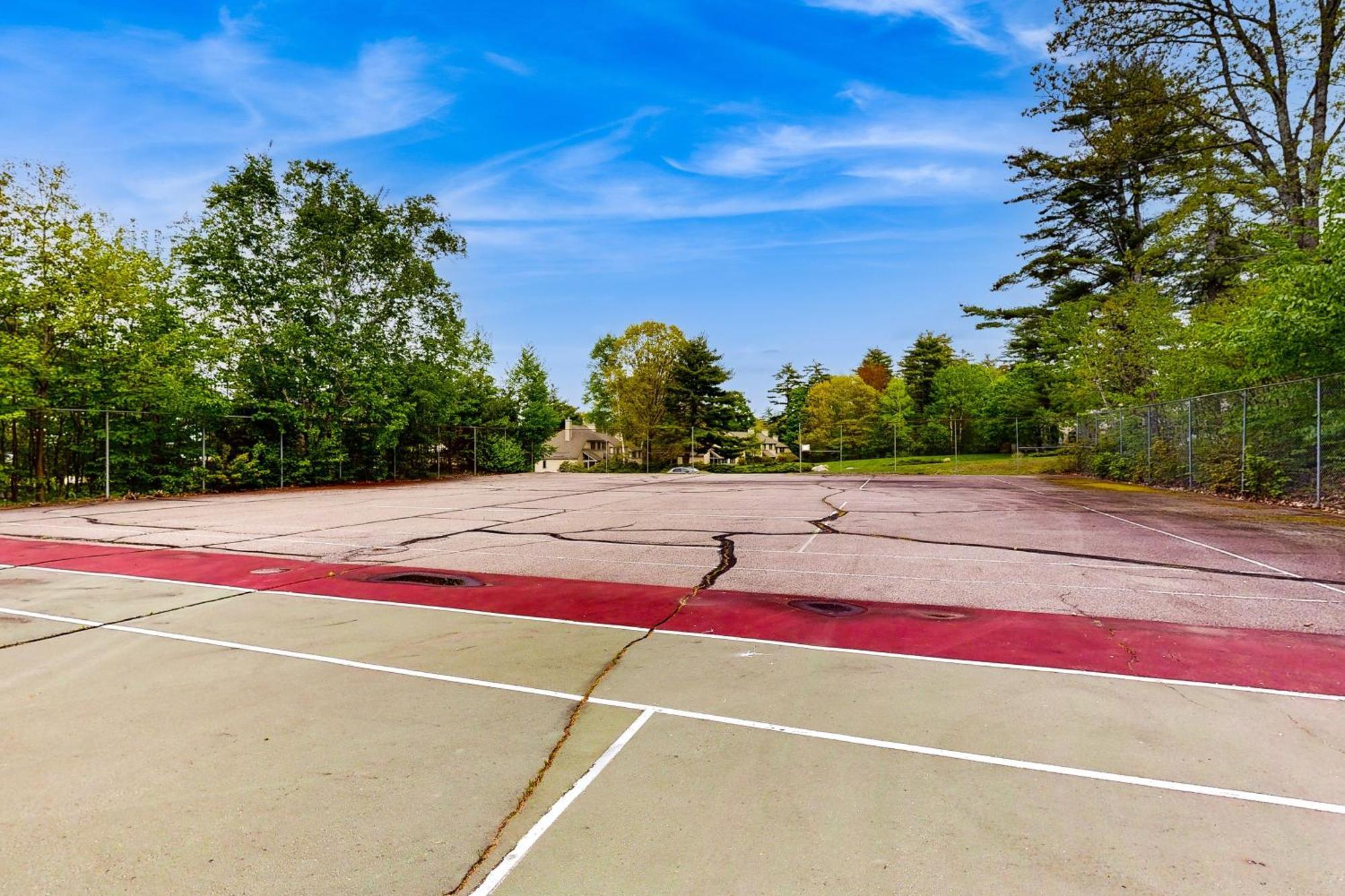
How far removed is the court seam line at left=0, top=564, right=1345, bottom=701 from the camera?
14.1 ft

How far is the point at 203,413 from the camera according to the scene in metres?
21.4

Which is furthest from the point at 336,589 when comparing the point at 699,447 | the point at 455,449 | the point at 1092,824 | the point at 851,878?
the point at 699,447

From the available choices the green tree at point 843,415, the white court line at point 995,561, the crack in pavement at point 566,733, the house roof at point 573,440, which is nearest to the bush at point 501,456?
the house roof at point 573,440

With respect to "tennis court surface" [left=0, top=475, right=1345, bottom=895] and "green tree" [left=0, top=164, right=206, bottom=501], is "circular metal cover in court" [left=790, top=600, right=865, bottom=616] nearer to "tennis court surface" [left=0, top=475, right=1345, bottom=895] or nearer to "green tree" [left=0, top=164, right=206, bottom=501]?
"tennis court surface" [left=0, top=475, right=1345, bottom=895]

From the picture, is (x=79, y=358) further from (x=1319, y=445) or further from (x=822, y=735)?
(x=1319, y=445)

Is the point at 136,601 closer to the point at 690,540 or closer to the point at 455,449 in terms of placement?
the point at 690,540

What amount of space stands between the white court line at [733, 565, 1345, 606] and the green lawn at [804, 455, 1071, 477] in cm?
2561

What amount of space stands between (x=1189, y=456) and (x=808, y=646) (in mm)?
18949

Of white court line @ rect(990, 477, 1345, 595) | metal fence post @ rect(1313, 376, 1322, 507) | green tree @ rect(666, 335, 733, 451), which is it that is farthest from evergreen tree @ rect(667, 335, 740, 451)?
metal fence post @ rect(1313, 376, 1322, 507)

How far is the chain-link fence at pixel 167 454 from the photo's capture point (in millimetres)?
17781

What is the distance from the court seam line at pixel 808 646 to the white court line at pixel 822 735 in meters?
1.54

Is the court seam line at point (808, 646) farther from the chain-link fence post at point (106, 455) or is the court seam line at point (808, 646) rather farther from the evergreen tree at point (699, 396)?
the evergreen tree at point (699, 396)

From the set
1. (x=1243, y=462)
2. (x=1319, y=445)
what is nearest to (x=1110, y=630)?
(x=1319, y=445)

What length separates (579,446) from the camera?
7100cm
